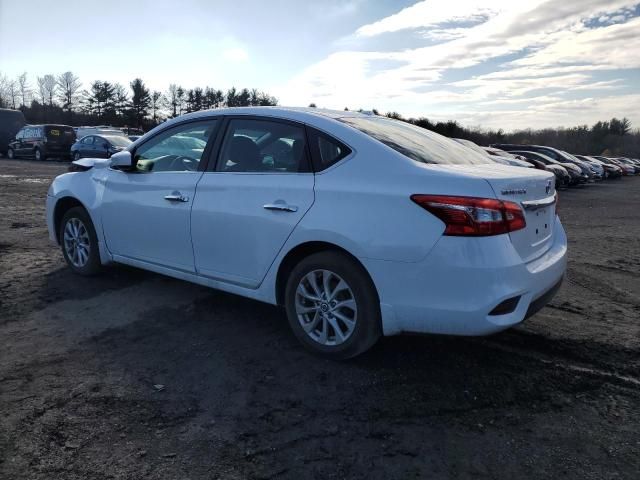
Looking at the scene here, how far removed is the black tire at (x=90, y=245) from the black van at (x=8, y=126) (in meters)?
27.2

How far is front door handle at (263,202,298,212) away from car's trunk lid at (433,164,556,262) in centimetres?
A: 95

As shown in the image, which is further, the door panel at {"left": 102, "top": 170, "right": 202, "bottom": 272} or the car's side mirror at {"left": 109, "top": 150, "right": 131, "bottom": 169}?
the car's side mirror at {"left": 109, "top": 150, "right": 131, "bottom": 169}

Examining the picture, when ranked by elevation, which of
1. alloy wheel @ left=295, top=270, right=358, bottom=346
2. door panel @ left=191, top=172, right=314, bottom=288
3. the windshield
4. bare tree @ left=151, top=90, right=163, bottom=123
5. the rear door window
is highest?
bare tree @ left=151, top=90, right=163, bottom=123

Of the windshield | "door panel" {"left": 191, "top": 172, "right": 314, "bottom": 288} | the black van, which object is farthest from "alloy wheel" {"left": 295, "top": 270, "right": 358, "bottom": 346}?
the black van

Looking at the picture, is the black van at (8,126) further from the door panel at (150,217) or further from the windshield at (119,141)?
the door panel at (150,217)

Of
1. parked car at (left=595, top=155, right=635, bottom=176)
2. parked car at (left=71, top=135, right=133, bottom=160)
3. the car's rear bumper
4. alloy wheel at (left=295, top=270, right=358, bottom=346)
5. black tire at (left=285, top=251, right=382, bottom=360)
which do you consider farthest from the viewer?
parked car at (left=595, top=155, right=635, bottom=176)

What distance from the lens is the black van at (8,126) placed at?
2814cm

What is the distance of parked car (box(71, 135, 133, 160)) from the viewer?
21312 mm

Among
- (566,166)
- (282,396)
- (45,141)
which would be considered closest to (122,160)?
(282,396)

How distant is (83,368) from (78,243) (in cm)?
228

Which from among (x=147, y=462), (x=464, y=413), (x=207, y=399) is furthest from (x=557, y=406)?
(x=147, y=462)

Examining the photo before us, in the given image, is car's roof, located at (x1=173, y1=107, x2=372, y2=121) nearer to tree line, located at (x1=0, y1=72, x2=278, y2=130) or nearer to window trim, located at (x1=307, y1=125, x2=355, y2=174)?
window trim, located at (x1=307, y1=125, x2=355, y2=174)

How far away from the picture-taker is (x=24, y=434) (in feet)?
8.46

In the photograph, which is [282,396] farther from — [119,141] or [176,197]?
[119,141]
